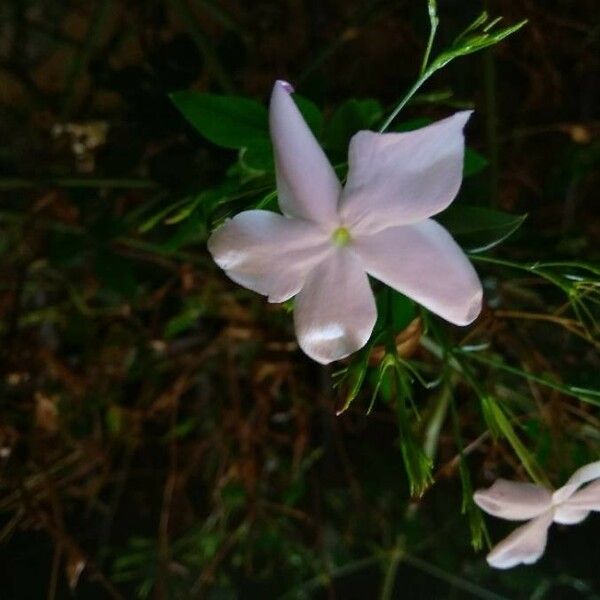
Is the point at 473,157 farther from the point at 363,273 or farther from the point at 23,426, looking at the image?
the point at 23,426

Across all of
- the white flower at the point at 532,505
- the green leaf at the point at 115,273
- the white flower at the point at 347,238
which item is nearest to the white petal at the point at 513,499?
the white flower at the point at 532,505

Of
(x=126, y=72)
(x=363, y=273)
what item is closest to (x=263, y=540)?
(x=126, y=72)

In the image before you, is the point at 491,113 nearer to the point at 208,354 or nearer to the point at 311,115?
the point at 311,115

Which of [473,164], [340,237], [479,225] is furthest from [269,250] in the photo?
[473,164]

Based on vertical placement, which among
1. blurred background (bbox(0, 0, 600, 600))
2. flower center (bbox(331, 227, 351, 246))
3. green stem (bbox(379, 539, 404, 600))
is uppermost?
flower center (bbox(331, 227, 351, 246))

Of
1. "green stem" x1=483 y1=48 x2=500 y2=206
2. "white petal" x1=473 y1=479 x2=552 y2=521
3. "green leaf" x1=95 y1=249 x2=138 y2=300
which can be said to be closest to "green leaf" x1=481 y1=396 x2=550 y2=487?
"white petal" x1=473 y1=479 x2=552 y2=521

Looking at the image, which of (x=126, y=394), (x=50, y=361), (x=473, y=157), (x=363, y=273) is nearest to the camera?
(x=363, y=273)

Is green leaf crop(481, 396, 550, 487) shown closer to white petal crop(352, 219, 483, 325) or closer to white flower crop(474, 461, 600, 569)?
white flower crop(474, 461, 600, 569)
